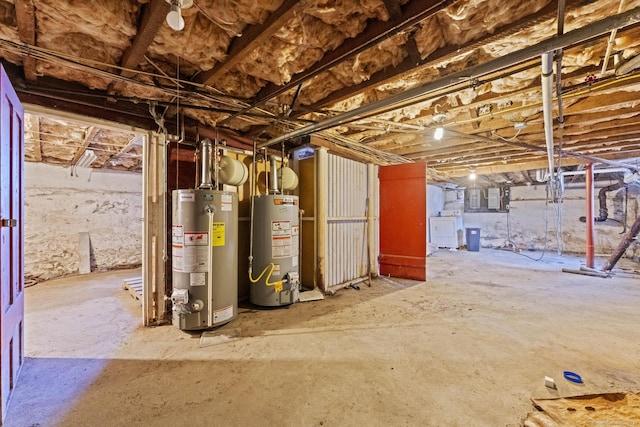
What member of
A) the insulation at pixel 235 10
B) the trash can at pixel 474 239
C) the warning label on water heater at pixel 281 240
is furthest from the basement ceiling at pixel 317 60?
the trash can at pixel 474 239

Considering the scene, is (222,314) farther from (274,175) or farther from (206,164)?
(274,175)

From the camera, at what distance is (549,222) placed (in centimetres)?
787

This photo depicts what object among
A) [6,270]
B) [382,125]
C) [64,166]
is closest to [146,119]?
[6,270]

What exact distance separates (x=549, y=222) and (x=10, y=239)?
35.6 ft

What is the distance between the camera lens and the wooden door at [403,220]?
4379 mm

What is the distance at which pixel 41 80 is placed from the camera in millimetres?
2139

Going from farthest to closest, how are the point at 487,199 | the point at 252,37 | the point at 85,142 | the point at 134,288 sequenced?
1. the point at 487,199
2. the point at 85,142
3. the point at 134,288
4. the point at 252,37

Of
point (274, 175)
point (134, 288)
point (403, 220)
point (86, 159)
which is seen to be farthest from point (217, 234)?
point (86, 159)

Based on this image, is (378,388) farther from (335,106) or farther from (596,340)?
(335,106)

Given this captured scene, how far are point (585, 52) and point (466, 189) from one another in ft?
26.8

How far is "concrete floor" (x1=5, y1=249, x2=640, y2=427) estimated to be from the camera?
4.91 ft

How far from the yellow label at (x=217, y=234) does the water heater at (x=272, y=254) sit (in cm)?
58

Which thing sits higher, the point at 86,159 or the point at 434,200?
the point at 86,159

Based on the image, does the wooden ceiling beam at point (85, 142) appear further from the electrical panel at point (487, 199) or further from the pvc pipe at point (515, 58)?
the electrical panel at point (487, 199)
